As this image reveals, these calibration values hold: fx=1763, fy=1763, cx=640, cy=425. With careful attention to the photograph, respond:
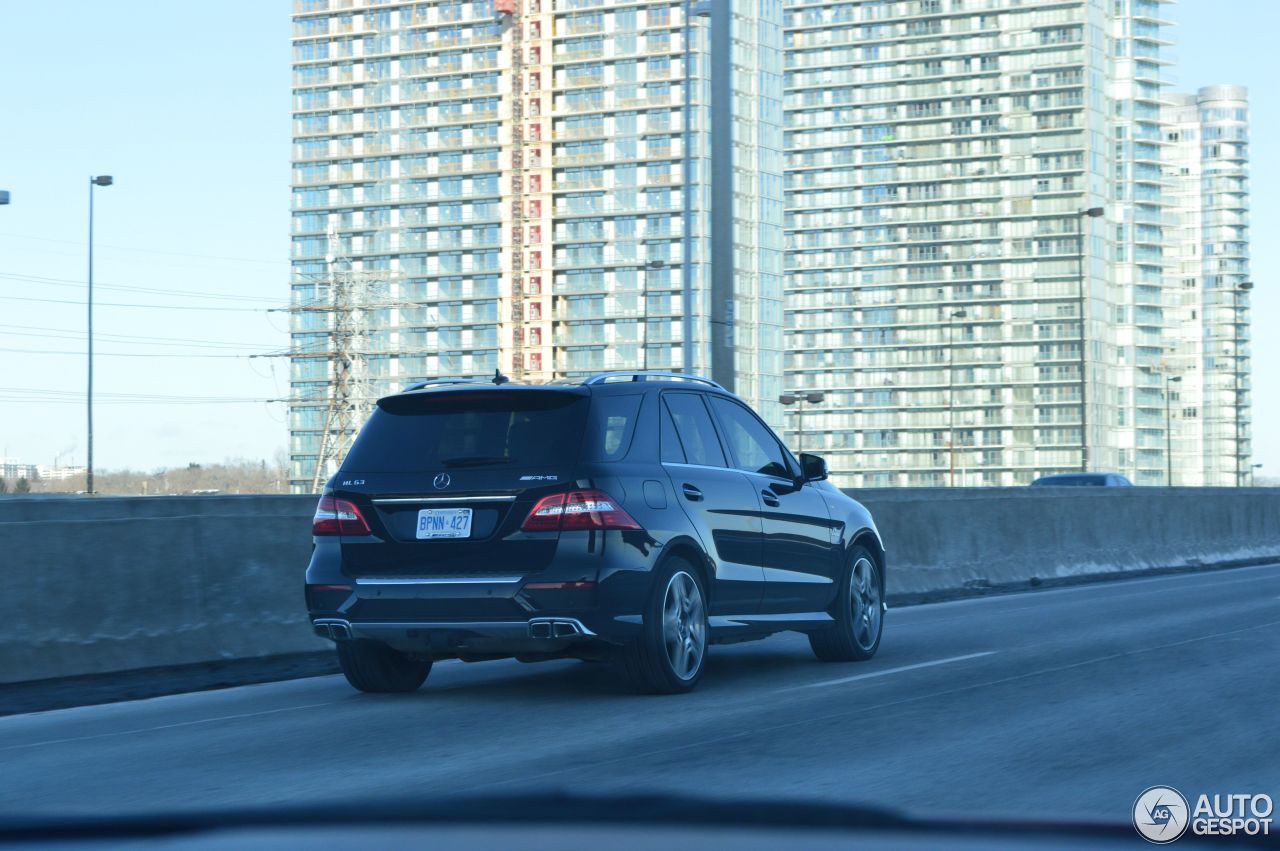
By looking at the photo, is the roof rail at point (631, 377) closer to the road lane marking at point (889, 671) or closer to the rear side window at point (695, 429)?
the rear side window at point (695, 429)

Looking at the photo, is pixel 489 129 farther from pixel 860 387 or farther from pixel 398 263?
pixel 860 387

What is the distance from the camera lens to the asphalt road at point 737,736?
259 inches

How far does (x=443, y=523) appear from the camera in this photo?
9.17 m

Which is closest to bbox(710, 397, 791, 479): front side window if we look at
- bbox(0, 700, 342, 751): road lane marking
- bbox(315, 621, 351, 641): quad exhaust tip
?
bbox(315, 621, 351, 641): quad exhaust tip

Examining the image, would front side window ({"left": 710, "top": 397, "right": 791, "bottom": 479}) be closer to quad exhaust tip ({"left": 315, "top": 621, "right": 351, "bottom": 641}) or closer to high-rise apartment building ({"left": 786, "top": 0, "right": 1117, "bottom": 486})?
quad exhaust tip ({"left": 315, "top": 621, "right": 351, "bottom": 641})

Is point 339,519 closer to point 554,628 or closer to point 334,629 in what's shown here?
point 334,629

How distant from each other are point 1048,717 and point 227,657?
5760 millimetres

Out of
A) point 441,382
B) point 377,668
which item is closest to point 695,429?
point 441,382

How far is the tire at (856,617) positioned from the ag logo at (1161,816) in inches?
234

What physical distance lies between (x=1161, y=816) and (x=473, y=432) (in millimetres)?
5221

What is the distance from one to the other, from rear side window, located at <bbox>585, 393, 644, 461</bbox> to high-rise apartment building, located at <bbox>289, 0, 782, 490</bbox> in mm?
120941

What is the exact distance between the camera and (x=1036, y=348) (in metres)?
151

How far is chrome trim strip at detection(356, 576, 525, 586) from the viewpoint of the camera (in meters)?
9.00

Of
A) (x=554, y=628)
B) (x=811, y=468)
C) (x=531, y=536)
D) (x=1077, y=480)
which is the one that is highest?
(x=811, y=468)
